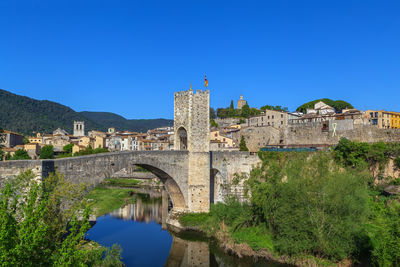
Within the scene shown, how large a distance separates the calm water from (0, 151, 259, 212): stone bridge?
10.0 feet

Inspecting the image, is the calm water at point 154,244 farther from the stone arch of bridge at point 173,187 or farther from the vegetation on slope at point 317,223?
the stone arch of bridge at point 173,187

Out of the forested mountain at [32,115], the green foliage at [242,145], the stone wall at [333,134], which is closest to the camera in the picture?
the stone wall at [333,134]

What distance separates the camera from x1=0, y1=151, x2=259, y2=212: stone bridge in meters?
13.9

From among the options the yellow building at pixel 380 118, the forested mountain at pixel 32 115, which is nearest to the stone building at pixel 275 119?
the yellow building at pixel 380 118

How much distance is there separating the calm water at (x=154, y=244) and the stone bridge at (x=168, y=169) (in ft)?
10.0

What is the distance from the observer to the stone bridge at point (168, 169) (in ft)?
45.6

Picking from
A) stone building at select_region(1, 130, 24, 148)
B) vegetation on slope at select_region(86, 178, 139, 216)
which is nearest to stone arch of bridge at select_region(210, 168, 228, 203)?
vegetation on slope at select_region(86, 178, 139, 216)

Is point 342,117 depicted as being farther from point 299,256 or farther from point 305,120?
point 299,256

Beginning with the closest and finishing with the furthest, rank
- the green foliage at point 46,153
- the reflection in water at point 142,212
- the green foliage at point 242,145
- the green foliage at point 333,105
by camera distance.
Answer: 1. the reflection in water at point 142,212
2. the green foliage at point 242,145
3. the green foliage at point 46,153
4. the green foliage at point 333,105

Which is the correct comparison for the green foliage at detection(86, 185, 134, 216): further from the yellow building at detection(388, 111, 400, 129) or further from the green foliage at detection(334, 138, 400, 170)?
the yellow building at detection(388, 111, 400, 129)

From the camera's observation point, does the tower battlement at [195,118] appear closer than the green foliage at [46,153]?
Yes

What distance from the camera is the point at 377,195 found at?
24656 millimetres

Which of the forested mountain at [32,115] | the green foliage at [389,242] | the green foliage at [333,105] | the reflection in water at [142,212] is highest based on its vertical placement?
the forested mountain at [32,115]

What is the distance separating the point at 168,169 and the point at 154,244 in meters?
5.26
